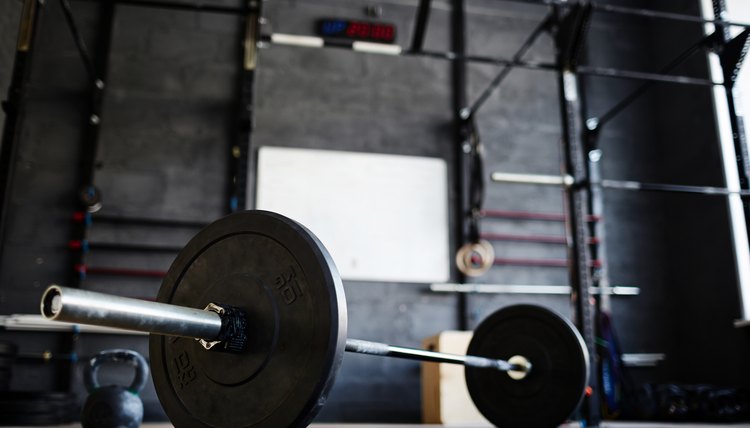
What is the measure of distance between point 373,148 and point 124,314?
4047mm

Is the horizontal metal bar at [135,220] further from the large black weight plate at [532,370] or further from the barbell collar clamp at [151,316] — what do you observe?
the barbell collar clamp at [151,316]

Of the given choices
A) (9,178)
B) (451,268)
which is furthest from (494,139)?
(9,178)

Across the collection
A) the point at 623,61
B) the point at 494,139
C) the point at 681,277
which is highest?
the point at 623,61

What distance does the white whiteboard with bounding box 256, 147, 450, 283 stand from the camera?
15.2 feet

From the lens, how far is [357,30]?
5016mm

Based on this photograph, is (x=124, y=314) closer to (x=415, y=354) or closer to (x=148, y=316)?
(x=148, y=316)

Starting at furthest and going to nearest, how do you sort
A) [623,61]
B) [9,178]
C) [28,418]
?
[623,61]
[28,418]
[9,178]

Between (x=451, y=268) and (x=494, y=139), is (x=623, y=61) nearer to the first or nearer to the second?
(x=494, y=139)

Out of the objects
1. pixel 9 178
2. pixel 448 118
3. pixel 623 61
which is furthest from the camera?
pixel 623 61

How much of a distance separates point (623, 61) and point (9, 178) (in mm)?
4847

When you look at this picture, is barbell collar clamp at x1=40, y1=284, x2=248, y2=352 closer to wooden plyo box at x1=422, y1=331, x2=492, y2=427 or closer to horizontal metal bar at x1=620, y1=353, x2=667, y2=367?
wooden plyo box at x1=422, y1=331, x2=492, y2=427

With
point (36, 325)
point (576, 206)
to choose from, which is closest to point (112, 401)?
point (36, 325)

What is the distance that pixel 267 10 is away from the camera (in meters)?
5.02

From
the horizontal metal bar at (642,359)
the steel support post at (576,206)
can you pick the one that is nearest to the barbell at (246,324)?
the steel support post at (576,206)
